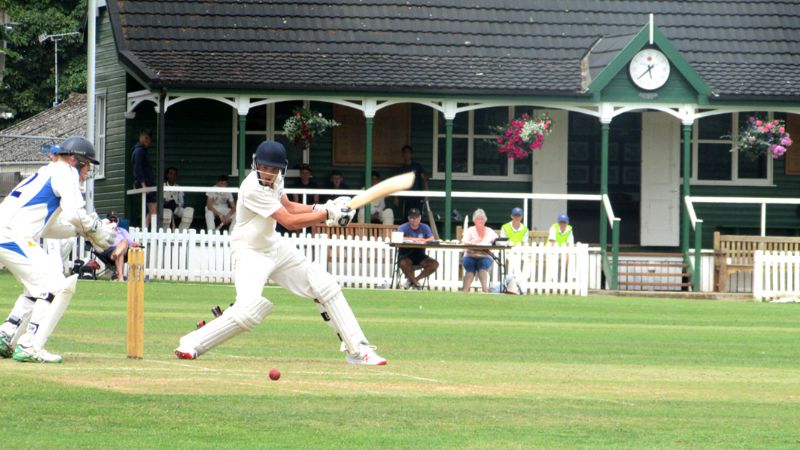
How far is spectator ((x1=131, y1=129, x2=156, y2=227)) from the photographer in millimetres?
31531

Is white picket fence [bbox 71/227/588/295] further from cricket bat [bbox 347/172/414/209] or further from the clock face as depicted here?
cricket bat [bbox 347/172/414/209]

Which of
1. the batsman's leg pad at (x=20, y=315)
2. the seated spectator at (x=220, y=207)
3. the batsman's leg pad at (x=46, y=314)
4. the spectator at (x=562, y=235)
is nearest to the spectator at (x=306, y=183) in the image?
the seated spectator at (x=220, y=207)

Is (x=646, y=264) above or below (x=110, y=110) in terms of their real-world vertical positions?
below

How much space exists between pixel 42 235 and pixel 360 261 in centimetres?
1608

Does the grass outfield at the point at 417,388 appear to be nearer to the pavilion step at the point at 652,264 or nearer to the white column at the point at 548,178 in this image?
the pavilion step at the point at 652,264

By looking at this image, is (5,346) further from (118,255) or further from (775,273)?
(775,273)

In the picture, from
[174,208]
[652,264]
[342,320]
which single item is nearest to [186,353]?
[342,320]

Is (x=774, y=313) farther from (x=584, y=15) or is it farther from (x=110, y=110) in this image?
(x=110, y=110)

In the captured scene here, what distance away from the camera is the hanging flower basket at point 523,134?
103ft

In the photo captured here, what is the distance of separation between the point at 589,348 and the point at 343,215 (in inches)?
180

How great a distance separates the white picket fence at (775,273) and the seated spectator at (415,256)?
5.74m

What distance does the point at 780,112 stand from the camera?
33.8m

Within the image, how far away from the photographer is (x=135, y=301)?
516 inches

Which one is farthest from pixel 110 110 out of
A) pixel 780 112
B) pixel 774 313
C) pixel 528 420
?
pixel 528 420
